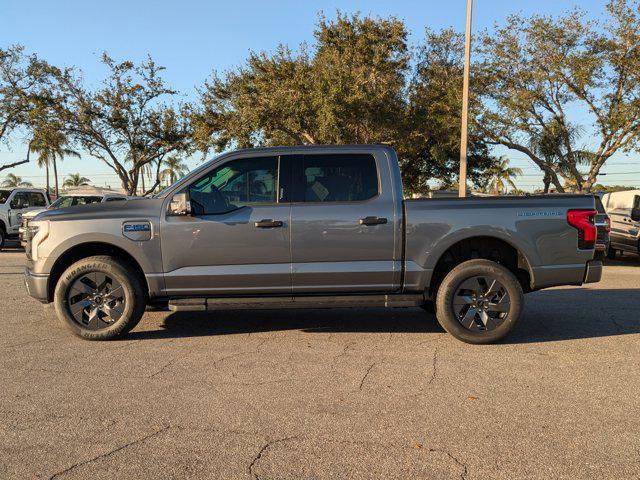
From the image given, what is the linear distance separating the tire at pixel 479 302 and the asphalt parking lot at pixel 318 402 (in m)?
0.19

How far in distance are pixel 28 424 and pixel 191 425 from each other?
3.57 feet

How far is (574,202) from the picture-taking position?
5.65 meters

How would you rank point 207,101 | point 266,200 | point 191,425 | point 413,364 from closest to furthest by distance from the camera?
point 191,425, point 413,364, point 266,200, point 207,101

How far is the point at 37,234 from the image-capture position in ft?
18.9

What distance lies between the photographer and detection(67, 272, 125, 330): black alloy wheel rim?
5715mm

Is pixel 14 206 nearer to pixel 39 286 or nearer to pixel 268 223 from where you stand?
pixel 39 286

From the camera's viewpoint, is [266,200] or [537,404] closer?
[537,404]

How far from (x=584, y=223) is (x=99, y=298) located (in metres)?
5.03

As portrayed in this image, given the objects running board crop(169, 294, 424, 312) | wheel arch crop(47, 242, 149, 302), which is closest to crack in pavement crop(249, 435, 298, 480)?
running board crop(169, 294, 424, 312)

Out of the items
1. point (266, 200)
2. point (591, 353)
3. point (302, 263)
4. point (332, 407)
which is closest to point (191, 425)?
point (332, 407)

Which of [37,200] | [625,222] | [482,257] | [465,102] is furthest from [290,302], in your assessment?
[37,200]

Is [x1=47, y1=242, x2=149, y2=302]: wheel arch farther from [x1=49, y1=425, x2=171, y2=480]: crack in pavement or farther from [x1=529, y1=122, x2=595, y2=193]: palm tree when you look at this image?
[x1=529, y1=122, x2=595, y2=193]: palm tree

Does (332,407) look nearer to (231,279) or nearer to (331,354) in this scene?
(331,354)

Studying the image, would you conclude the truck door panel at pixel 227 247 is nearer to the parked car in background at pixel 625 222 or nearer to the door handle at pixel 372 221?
the door handle at pixel 372 221
